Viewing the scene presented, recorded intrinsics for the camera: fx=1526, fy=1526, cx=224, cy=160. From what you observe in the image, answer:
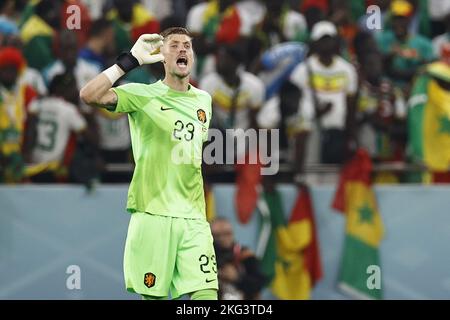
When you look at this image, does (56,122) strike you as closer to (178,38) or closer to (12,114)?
(12,114)

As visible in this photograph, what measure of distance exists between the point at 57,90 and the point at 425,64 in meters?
3.37

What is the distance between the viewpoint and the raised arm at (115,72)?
9.73 meters

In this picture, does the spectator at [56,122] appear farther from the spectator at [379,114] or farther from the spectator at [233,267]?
the spectator at [379,114]

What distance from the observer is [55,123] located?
13438 mm

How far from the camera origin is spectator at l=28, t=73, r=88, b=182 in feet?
44.0

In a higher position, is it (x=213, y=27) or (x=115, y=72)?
(x=213, y=27)

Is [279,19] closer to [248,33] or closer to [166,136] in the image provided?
[248,33]

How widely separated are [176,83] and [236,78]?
3.47 m

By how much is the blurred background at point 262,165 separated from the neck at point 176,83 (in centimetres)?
311

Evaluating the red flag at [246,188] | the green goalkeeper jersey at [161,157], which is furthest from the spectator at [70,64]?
the green goalkeeper jersey at [161,157]

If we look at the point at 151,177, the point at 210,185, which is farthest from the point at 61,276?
the point at 151,177

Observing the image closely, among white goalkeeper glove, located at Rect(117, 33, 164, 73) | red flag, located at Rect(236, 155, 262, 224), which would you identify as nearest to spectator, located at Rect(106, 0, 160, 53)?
red flag, located at Rect(236, 155, 262, 224)

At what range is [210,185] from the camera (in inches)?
532

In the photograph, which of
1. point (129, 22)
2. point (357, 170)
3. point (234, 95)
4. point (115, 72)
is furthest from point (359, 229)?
point (115, 72)
